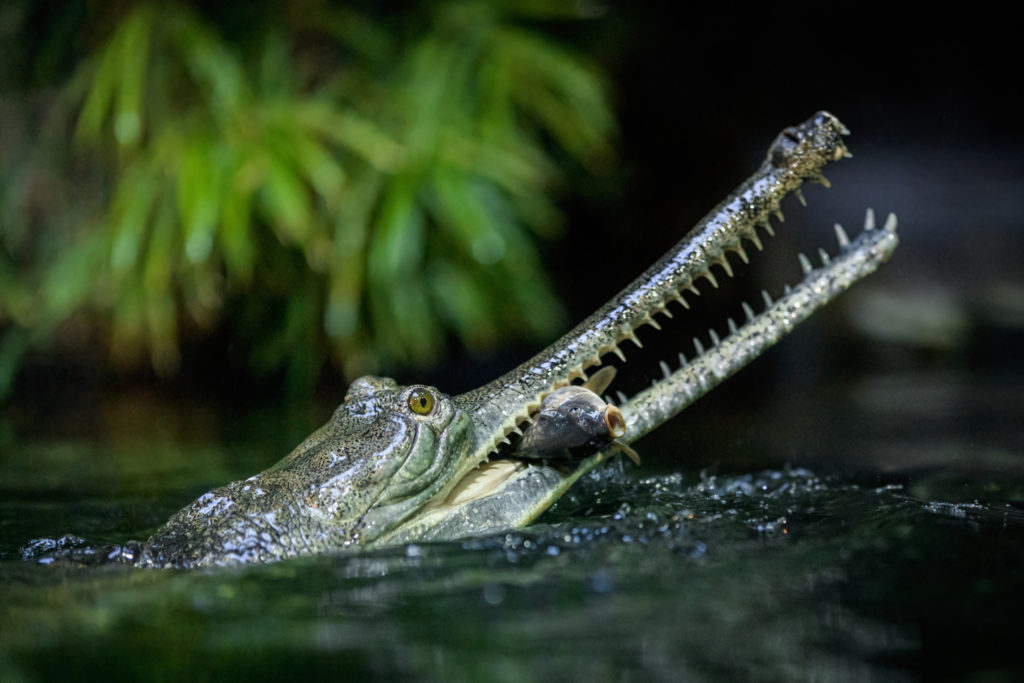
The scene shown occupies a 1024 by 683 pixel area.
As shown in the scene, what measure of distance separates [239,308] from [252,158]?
1.58 meters

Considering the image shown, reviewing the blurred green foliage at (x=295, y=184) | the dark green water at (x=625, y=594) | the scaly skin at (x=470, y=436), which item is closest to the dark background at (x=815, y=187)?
the blurred green foliage at (x=295, y=184)

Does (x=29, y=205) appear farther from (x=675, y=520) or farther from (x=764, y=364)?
(x=675, y=520)

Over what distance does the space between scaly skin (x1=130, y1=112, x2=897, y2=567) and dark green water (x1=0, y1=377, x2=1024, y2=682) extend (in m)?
0.12

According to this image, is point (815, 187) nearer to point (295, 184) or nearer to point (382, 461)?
point (295, 184)

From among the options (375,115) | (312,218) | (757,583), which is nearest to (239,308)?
(312,218)

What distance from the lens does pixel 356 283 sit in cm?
799

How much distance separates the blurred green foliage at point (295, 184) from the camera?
7816 millimetres

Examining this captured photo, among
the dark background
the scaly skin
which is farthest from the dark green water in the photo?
the dark background

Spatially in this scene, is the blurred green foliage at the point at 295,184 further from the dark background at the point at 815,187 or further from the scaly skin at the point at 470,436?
the scaly skin at the point at 470,436

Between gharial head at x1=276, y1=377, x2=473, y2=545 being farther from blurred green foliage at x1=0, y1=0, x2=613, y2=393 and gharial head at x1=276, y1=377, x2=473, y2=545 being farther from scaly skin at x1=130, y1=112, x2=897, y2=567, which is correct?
blurred green foliage at x1=0, y1=0, x2=613, y2=393

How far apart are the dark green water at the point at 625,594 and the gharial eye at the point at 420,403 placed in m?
0.45

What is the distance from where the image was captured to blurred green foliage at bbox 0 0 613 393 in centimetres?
782

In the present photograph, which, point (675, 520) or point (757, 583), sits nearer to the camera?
point (757, 583)

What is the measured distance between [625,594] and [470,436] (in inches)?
38.9
